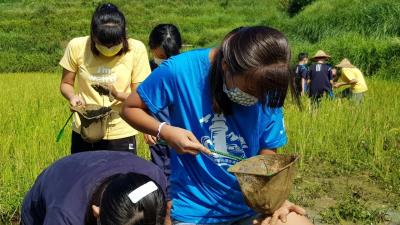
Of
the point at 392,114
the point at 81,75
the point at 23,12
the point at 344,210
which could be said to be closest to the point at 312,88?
the point at 392,114

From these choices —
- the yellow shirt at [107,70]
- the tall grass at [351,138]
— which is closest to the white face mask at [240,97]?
the yellow shirt at [107,70]

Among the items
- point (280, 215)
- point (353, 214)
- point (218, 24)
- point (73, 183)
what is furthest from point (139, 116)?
point (218, 24)

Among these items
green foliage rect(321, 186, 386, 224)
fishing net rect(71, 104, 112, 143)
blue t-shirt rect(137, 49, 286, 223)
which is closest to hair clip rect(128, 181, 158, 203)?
blue t-shirt rect(137, 49, 286, 223)

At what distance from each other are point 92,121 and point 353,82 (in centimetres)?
593

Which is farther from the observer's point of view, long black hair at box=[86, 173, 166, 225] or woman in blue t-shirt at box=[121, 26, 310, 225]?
woman in blue t-shirt at box=[121, 26, 310, 225]

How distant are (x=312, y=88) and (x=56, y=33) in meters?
23.0

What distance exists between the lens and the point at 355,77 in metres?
8.17

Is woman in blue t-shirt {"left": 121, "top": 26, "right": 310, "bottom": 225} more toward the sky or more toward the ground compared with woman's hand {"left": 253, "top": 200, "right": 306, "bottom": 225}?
more toward the sky

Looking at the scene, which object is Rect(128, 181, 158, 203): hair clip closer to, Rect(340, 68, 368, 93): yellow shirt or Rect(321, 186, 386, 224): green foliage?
Rect(321, 186, 386, 224): green foliage

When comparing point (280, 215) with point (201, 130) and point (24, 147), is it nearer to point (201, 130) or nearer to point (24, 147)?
point (201, 130)

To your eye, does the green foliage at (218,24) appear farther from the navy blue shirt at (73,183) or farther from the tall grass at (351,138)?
the tall grass at (351,138)

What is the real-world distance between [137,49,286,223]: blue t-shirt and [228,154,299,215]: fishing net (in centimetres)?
10

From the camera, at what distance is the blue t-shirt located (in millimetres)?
1855

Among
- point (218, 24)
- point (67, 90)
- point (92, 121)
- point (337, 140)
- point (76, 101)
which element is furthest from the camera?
point (218, 24)
